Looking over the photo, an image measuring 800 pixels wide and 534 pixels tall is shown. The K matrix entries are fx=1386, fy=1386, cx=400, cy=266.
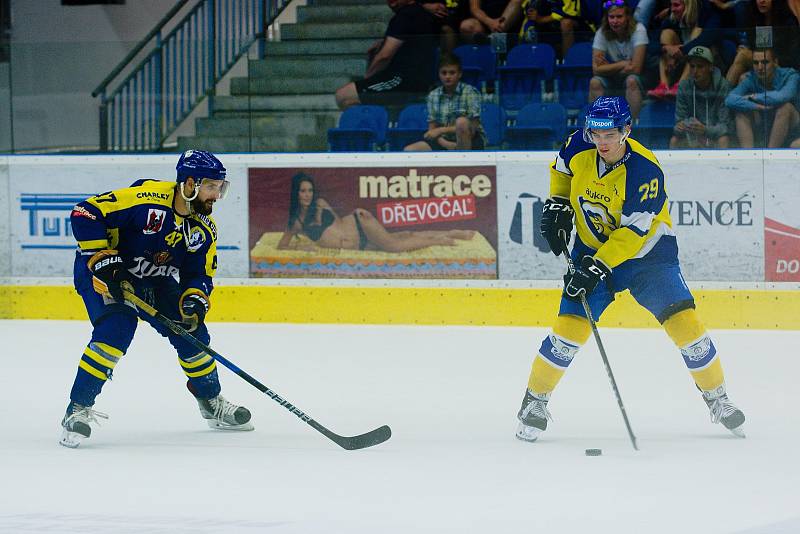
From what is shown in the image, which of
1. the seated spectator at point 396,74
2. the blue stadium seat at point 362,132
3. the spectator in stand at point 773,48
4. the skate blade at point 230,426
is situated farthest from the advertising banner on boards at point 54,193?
the skate blade at point 230,426

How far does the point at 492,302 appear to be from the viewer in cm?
730

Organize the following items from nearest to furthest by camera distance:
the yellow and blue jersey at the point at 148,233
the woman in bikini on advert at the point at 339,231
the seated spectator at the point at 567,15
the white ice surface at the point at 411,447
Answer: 1. the white ice surface at the point at 411,447
2. the yellow and blue jersey at the point at 148,233
3. the woman in bikini on advert at the point at 339,231
4. the seated spectator at the point at 567,15

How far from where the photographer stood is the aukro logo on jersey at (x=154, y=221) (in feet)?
15.0

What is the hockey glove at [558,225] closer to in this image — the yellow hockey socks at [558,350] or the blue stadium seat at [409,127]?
the yellow hockey socks at [558,350]

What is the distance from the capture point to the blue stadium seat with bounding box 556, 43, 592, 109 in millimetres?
7391

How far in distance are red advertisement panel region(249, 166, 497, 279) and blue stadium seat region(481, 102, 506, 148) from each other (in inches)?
6.1

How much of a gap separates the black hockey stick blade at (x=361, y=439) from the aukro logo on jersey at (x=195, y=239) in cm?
76

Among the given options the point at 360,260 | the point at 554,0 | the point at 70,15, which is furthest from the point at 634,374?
the point at 70,15

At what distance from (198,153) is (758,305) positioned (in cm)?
349

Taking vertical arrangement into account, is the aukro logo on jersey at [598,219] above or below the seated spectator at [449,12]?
below

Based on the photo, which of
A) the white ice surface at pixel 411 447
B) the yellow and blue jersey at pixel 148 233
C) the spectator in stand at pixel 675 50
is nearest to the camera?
the white ice surface at pixel 411 447

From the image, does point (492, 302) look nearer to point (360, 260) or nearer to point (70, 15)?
point (360, 260)

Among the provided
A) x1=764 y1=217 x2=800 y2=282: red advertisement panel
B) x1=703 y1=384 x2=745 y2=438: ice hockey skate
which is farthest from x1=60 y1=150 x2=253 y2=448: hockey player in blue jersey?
x1=764 y1=217 x2=800 y2=282: red advertisement panel

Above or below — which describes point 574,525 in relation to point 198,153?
below
